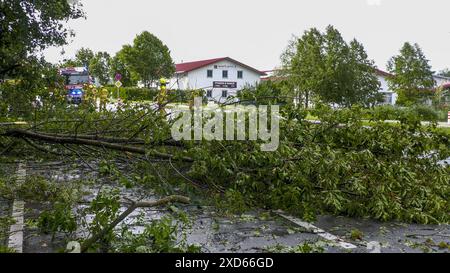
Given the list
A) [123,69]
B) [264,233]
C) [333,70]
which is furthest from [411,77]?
[264,233]

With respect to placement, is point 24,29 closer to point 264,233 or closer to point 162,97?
point 162,97

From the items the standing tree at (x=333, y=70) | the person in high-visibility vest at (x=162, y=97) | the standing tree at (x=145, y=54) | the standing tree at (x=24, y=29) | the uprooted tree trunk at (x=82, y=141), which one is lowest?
the uprooted tree trunk at (x=82, y=141)

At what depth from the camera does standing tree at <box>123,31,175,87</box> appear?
168 ft

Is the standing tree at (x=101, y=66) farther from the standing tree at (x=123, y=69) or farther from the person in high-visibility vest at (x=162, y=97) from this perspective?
the person in high-visibility vest at (x=162, y=97)

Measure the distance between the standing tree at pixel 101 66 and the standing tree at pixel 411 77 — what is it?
2995cm

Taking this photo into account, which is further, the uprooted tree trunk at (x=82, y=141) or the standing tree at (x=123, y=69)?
the standing tree at (x=123, y=69)

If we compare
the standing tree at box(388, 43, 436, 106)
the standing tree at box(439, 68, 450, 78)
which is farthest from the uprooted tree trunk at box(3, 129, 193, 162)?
the standing tree at box(439, 68, 450, 78)

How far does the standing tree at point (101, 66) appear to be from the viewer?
179 ft

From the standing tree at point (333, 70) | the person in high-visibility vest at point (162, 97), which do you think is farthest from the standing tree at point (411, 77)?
the person in high-visibility vest at point (162, 97)

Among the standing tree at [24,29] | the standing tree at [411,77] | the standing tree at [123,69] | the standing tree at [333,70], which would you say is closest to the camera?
the standing tree at [24,29]

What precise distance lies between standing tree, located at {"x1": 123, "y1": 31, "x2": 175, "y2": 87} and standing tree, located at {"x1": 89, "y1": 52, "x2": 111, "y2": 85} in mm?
3122
